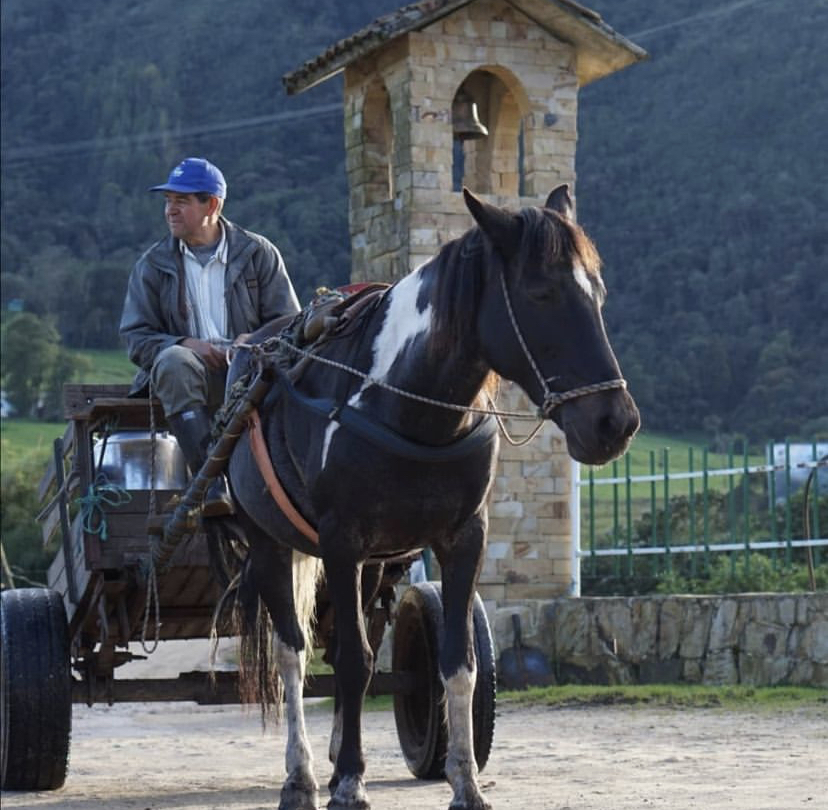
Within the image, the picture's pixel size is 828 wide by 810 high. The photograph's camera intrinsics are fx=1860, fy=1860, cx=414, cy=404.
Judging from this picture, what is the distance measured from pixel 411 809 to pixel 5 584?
2185cm

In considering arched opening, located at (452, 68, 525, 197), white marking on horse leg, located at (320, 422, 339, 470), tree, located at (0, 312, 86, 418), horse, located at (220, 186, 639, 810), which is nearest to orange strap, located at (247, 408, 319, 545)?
horse, located at (220, 186, 639, 810)

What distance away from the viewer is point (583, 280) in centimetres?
615

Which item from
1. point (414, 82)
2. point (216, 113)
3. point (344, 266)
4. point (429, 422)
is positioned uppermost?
point (216, 113)

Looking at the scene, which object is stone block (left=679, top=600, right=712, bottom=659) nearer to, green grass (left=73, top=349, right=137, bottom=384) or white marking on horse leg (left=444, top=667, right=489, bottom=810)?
white marking on horse leg (left=444, top=667, right=489, bottom=810)

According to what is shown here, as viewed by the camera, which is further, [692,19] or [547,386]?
[692,19]

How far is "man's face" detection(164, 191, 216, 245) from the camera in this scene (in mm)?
8312

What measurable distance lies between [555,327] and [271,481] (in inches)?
63.6

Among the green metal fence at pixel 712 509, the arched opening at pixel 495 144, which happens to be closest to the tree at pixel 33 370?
the green metal fence at pixel 712 509

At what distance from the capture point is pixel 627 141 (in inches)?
2357

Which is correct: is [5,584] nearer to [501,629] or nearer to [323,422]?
[501,629]

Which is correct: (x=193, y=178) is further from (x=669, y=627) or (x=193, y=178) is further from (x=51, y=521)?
(x=669, y=627)

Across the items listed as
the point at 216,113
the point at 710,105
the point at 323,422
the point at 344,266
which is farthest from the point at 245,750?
the point at 216,113

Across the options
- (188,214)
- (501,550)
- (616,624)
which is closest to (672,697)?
(616,624)

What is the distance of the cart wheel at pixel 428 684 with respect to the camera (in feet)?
26.5
